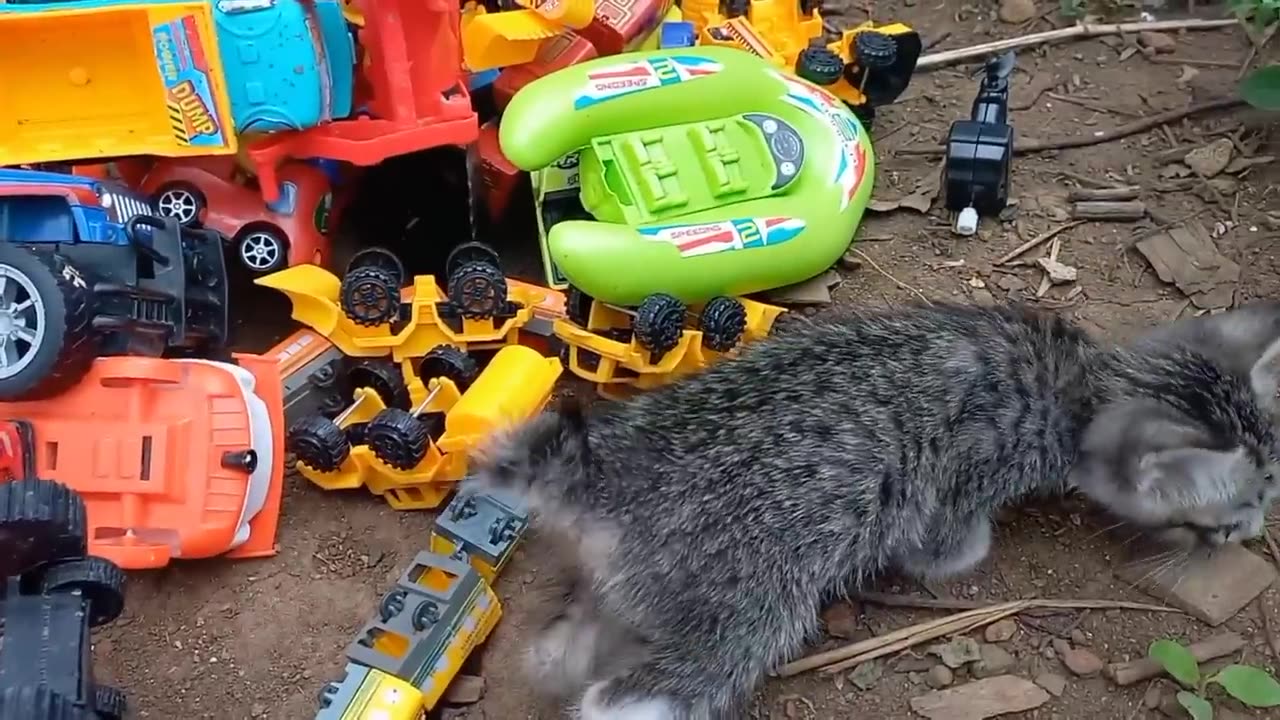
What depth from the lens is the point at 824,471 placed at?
248cm

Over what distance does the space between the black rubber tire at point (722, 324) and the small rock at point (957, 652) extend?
0.85m

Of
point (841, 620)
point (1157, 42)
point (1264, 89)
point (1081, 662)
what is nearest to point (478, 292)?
point (841, 620)

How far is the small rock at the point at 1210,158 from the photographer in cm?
366

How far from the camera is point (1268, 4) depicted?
3.40 metres

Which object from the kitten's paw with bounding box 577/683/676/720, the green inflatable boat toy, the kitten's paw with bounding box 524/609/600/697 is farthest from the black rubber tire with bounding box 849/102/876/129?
the kitten's paw with bounding box 577/683/676/720

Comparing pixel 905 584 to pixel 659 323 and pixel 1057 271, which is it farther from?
pixel 1057 271

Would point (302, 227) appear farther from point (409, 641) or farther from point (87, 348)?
point (409, 641)

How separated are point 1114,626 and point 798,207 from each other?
1.26 m

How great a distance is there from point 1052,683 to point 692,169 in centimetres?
152

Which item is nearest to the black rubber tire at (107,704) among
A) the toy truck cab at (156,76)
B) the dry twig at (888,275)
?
the toy truck cab at (156,76)

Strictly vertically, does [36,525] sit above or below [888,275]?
above

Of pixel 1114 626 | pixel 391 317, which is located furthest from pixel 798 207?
pixel 1114 626

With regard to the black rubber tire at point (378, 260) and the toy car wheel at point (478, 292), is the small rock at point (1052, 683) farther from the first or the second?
the black rubber tire at point (378, 260)

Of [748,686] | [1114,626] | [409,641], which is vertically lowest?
[1114,626]
